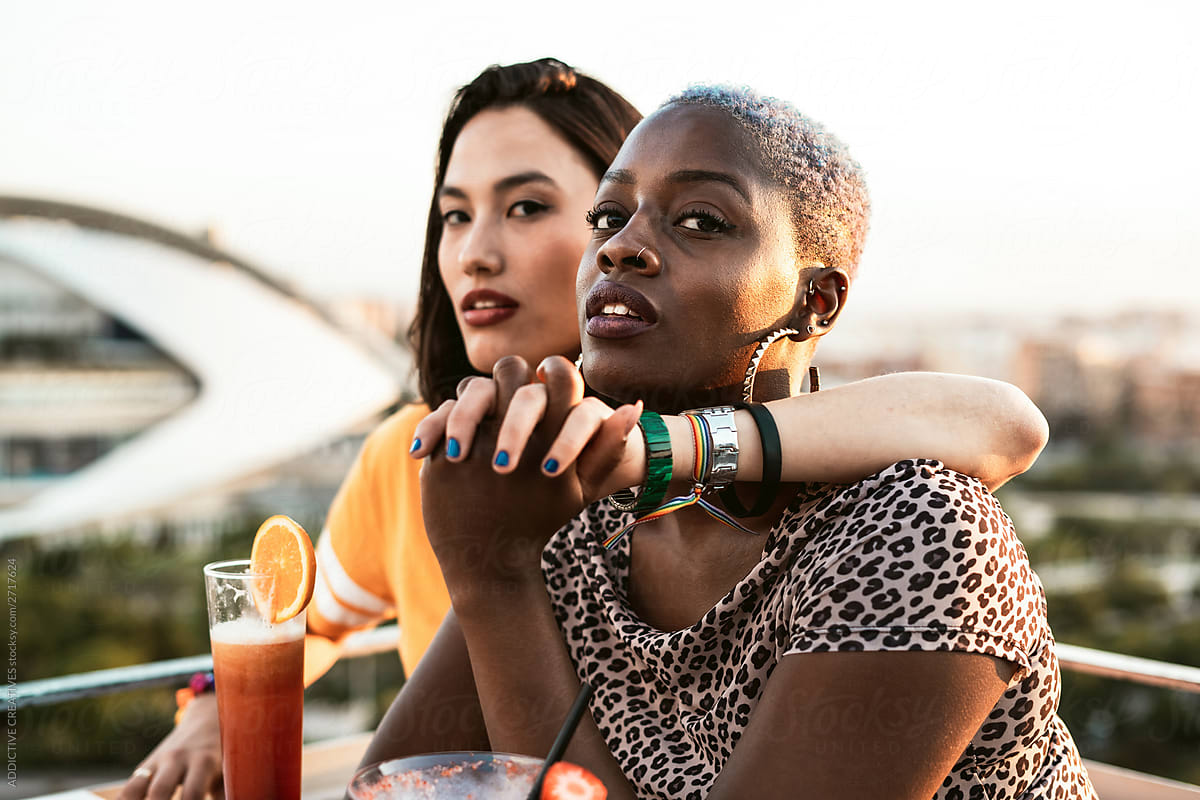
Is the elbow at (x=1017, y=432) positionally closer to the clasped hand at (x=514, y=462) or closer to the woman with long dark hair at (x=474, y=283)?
the clasped hand at (x=514, y=462)

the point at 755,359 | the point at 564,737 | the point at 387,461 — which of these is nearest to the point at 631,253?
the point at 755,359

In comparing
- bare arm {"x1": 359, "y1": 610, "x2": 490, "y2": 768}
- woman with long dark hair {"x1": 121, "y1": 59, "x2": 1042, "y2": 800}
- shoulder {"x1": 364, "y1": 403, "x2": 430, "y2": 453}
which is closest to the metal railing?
woman with long dark hair {"x1": 121, "y1": 59, "x2": 1042, "y2": 800}

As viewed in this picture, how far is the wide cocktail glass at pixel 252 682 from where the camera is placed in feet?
4.00

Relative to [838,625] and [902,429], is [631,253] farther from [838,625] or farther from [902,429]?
[838,625]

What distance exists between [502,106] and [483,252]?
0.37 m

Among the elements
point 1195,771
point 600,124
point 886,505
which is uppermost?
point 600,124

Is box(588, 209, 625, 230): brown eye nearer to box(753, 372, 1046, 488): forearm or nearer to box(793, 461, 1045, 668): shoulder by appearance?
box(753, 372, 1046, 488): forearm

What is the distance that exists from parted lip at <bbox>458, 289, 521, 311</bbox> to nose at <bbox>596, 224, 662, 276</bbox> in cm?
88

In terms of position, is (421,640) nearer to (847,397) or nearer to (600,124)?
(600,124)

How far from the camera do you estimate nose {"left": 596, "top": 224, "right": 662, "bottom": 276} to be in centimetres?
135

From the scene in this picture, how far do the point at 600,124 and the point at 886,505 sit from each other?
1.38 meters

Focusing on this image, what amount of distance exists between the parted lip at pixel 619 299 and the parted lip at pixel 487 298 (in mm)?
873

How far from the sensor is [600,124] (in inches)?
93.0

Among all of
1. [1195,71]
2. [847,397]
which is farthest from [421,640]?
[1195,71]
